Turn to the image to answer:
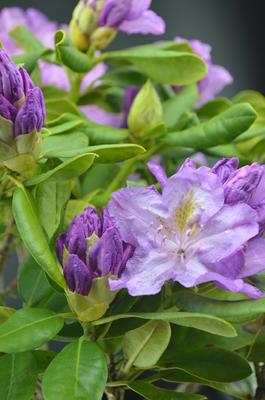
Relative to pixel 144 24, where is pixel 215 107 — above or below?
below

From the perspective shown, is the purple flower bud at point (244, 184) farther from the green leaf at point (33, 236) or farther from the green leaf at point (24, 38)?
the green leaf at point (24, 38)

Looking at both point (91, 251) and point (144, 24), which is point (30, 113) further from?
point (144, 24)

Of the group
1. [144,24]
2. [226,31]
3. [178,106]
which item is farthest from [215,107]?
[226,31]

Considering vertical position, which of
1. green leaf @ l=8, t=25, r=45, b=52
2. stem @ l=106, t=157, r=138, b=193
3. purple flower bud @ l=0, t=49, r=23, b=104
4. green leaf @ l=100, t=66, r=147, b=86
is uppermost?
purple flower bud @ l=0, t=49, r=23, b=104

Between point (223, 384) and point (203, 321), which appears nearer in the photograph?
point (203, 321)

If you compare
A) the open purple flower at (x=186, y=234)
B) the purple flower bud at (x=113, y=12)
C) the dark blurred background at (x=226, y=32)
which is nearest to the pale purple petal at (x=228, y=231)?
the open purple flower at (x=186, y=234)

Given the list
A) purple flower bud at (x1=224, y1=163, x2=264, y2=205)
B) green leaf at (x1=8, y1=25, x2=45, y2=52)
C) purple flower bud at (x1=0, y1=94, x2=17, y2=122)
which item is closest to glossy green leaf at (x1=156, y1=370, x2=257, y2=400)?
purple flower bud at (x1=224, y1=163, x2=264, y2=205)

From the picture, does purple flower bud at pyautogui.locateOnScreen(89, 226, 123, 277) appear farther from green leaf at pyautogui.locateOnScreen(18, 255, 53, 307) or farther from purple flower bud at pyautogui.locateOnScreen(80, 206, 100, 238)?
green leaf at pyautogui.locateOnScreen(18, 255, 53, 307)
